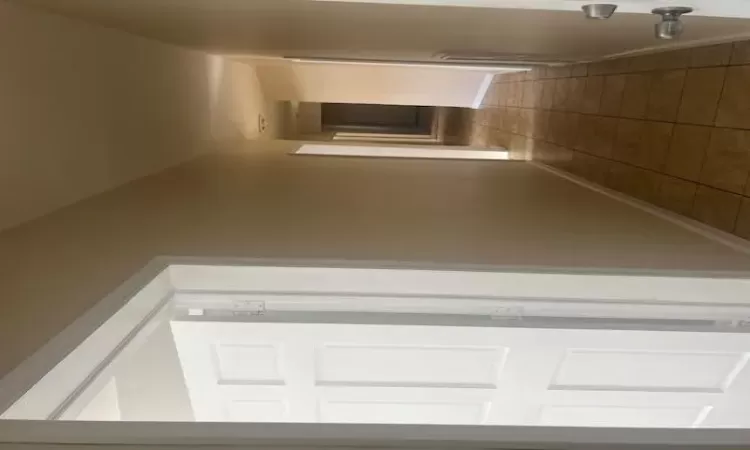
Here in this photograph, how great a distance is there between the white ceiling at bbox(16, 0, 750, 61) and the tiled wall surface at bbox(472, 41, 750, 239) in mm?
101

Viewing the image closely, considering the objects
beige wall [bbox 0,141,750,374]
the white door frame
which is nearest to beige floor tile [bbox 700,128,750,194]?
beige wall [bbox 0,141,750,374]

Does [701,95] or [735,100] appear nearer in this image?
[735,100]

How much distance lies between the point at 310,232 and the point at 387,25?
535 mm

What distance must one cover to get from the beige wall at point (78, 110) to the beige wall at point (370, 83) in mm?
1552

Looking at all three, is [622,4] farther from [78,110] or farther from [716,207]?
[78,110]

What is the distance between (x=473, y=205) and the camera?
175cm

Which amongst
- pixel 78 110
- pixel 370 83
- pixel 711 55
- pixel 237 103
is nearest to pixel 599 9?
pixel 711 55

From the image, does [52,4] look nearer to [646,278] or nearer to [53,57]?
[53,57]

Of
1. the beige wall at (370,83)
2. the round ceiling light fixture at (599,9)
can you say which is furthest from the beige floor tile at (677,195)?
the beige wall at (370,83)

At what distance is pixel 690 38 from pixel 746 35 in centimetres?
14

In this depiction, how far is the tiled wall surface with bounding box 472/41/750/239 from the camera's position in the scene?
1.53 metres

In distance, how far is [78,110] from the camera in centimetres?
162

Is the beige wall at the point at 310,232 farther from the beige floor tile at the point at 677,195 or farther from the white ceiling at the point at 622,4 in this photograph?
the white ceiling at the point at 622,4

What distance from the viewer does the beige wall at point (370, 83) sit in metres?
4.12
